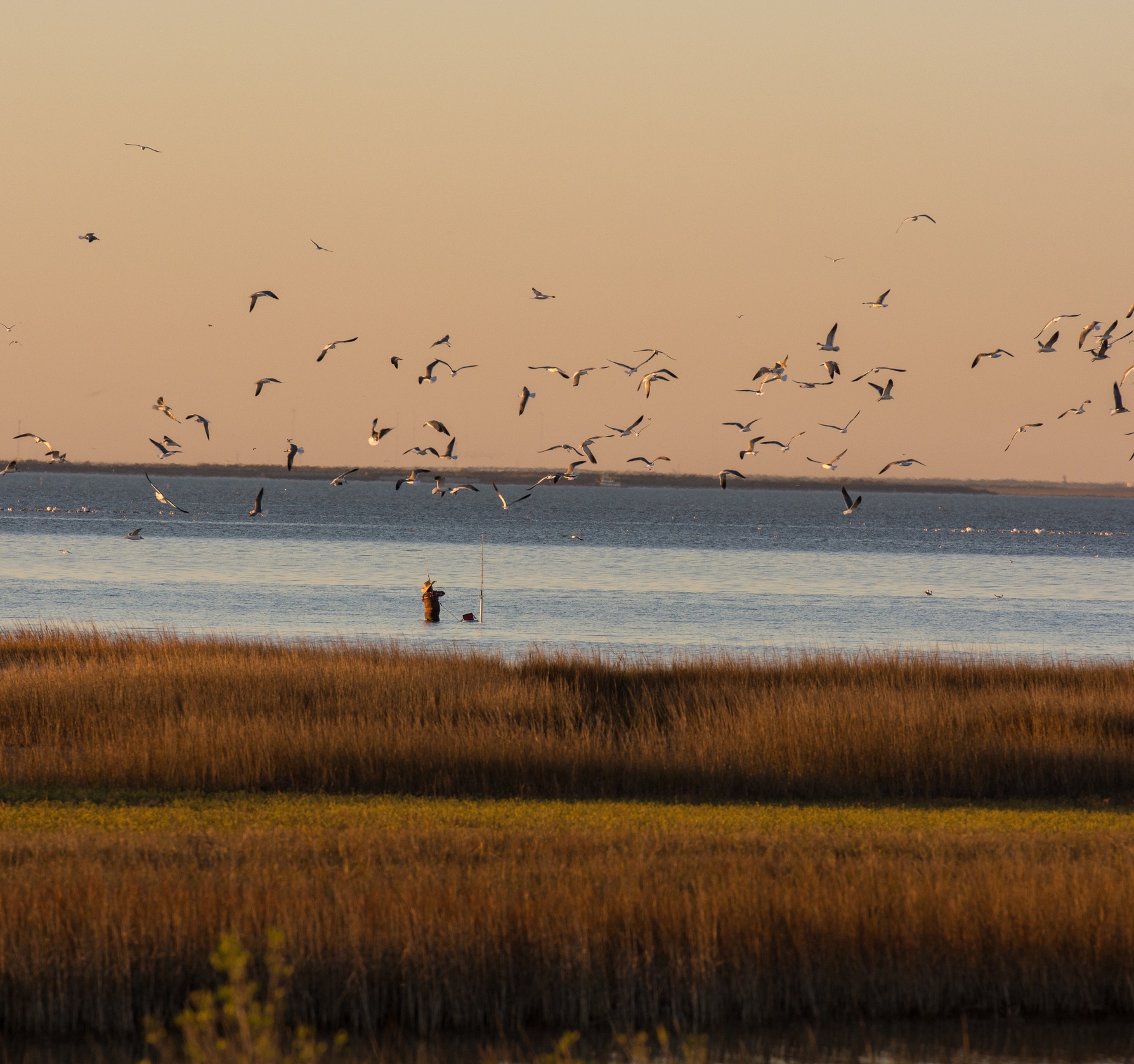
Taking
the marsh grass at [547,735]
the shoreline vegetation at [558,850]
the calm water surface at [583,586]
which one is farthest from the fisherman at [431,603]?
the shoreline vegetation at [558,850]

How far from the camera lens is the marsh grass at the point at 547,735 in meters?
19.5

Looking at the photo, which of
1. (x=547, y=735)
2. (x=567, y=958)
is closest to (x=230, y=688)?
(x=547, y=735)

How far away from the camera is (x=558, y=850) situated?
14.2 metres

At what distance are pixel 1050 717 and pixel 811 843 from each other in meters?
9.53

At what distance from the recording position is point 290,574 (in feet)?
250

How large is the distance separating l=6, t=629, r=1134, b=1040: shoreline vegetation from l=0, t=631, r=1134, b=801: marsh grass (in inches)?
2.4

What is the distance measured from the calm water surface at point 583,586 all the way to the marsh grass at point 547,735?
19.9 m

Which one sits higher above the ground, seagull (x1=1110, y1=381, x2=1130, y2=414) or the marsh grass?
seagull (x1=1110, y1=381, x2=1130, y2=414)

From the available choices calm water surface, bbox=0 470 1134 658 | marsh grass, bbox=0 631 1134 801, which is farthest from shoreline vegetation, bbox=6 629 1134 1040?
calm water surface, bbox=0 470 1134 658

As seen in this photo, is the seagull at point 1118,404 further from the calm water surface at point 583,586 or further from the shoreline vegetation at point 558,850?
the calm water surface at point 583,586

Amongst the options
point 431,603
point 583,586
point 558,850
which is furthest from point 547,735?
point 583,586

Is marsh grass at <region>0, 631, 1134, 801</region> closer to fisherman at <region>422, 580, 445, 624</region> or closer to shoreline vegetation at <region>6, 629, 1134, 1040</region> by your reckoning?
shoreline vegetation at <region>6, 629, 1134, 1040</region>

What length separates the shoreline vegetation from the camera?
11.0 meters

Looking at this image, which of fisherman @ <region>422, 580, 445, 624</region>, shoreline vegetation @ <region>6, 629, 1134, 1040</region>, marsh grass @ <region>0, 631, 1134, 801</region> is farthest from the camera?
fisherman @ <region>422, 580, 445, 624</region>
